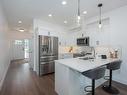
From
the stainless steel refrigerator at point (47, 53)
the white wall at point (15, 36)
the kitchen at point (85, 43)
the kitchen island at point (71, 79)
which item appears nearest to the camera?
the kitchen island at point (71, 79)

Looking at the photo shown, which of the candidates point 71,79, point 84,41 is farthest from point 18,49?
point 71,79

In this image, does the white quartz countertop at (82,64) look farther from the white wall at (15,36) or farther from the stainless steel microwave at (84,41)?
the white wall at (15,36)

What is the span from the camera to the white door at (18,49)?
342 inches

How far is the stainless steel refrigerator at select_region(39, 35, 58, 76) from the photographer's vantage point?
435 centimetres

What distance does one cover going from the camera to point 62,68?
247cm

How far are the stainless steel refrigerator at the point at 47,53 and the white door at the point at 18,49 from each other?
5.63 metres

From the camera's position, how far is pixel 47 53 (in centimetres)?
454

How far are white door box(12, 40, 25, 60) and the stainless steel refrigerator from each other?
5.63 meters

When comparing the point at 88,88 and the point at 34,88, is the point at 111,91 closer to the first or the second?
the point at 88,88

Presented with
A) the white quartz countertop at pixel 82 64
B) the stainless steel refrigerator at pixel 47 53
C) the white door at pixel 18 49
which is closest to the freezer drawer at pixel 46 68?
the stainless steel refrigerator at pixel 47 53

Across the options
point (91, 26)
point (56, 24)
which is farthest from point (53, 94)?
point (56, 24)

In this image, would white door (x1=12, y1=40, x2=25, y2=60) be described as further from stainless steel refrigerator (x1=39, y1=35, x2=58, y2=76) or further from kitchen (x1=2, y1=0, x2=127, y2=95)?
stainless steel refrigerator (x1=39, y1=35, x2=58, y2=76)

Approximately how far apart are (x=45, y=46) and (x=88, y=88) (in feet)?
9.08

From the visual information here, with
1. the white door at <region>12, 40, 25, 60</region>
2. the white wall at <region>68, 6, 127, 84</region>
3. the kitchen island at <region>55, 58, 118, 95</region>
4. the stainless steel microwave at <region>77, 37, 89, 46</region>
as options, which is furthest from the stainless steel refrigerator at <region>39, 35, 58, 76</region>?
the white door at <region>12, 40, 25, 60</region>
